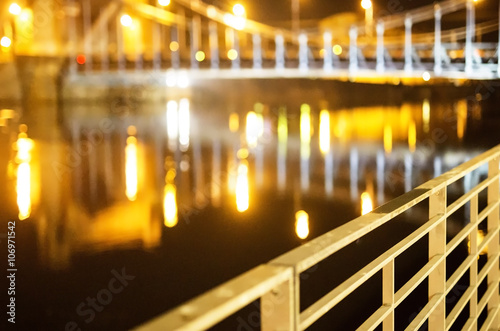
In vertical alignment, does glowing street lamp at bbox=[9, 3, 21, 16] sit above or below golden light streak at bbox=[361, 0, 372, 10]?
below

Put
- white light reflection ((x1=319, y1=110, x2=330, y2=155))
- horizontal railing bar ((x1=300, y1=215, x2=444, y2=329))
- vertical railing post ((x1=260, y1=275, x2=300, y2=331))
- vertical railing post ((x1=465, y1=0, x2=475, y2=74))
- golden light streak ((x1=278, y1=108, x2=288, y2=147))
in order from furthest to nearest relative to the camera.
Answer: golden light streak ((x1=278, y1=108, x2=288, y2=147)) → white light reflection ((x1=319, y1=110, x2=330, y2=155)) → vertical railing post ((x1=465, y1=0, x2=475, y2=74)) → horizontal railing bar ((x1=300, y1=215, x2=444, y2=329)) → vertical railing post ((x1=260, y1=275, x2=300, y2=331))

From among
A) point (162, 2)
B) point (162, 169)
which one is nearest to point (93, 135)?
point (162, 169)

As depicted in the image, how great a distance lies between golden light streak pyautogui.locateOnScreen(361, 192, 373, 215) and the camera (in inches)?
432

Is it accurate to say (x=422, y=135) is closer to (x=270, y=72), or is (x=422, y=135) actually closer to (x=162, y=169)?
(x=270, y=72)

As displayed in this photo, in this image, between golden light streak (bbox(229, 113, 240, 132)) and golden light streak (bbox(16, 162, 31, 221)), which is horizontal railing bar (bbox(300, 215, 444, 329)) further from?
golden light streak (bbox(229, 113, 240, 132))

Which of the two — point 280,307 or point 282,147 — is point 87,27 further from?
point 280,307

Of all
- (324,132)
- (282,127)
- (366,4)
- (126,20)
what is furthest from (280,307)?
(126,20)

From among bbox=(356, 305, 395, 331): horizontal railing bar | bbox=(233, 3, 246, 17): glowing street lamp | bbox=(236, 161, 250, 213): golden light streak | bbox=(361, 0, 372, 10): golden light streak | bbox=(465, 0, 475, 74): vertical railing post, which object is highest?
bbox=(233, 3, 246, 17): glowing street lamp

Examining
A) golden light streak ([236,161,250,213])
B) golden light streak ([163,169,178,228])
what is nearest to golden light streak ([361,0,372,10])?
golden light streak ([236,161,250,213])

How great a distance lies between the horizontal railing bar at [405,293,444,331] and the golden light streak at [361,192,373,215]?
28.5 feet

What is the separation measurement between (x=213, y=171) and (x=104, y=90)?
50.0ft

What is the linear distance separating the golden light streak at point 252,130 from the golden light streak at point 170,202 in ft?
19.5

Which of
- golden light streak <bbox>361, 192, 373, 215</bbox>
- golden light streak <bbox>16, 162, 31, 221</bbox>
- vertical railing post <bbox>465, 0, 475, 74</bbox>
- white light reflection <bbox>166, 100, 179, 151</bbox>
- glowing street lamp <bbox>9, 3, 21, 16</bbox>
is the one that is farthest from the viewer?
glowing street lamp <bbox>9, 3, 21, 16</bbox>

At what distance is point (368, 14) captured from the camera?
35062 millimetres
